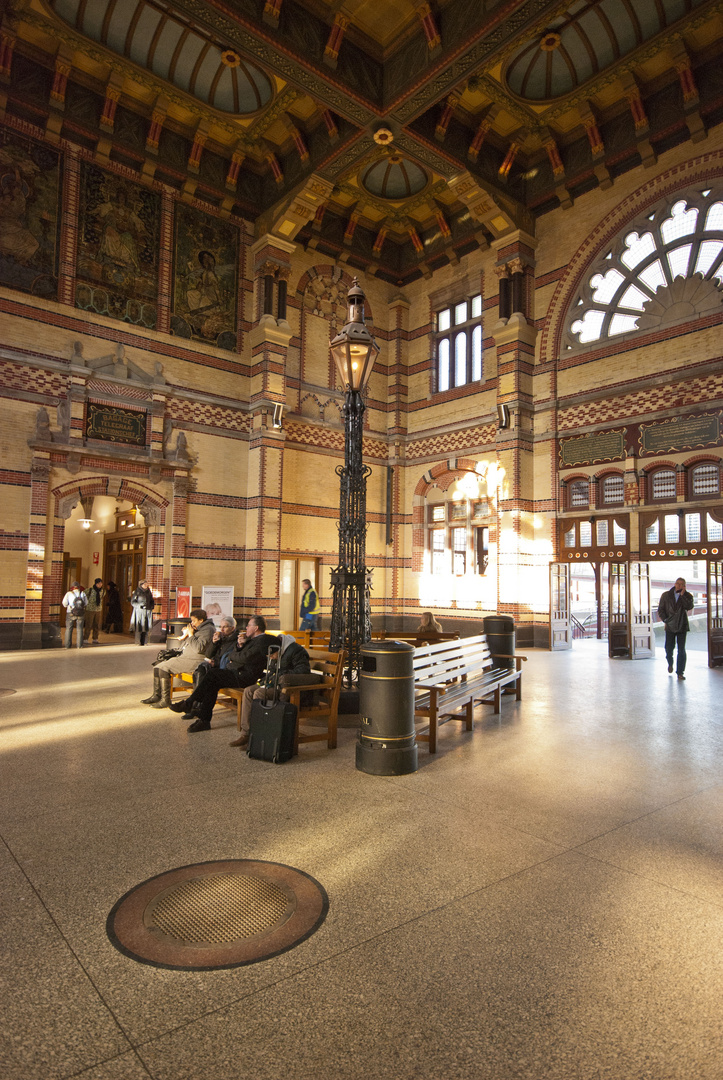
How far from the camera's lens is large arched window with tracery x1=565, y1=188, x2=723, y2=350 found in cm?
1452

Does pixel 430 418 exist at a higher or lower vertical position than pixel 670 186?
lower

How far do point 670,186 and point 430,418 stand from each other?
9.13m

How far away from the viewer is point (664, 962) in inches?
106

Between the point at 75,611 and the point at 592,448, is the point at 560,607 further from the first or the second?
the point at 75,611

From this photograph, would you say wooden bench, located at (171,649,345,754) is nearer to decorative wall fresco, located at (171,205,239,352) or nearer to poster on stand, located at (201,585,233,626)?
poster on stand, located at (201,585,233,626)

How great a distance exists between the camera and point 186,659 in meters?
7.59

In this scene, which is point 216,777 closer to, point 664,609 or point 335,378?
point 664,609

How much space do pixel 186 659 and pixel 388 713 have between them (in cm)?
324

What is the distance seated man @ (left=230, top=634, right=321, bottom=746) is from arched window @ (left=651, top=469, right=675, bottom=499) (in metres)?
11.8

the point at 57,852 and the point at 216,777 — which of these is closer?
the point at 57,852

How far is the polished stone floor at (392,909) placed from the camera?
2.16 metres

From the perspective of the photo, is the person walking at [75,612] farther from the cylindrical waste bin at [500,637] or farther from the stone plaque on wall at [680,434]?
the stone plaque on wall at [680,434]

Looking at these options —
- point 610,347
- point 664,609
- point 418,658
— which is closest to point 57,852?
point 418,658

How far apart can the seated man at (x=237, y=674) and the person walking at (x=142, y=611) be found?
32.2ft
